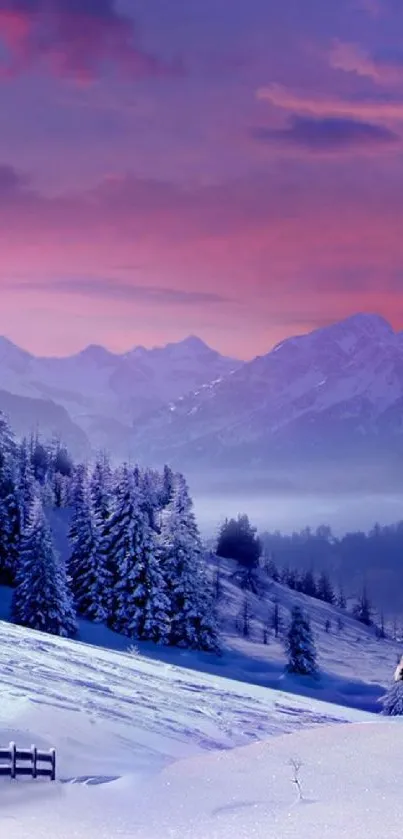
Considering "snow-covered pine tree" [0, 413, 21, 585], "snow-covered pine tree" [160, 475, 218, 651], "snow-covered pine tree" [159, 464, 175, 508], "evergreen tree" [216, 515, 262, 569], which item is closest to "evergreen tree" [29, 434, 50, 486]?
"snow-covered pine tree" [159, 464, 175, 508]

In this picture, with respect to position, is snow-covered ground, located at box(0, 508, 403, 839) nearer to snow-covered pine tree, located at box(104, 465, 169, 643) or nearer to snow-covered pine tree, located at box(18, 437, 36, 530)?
snow-covered pine tree, located at box(104, 465, 169, 643)

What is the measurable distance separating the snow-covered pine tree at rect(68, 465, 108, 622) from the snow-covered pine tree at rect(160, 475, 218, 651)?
16.3ft

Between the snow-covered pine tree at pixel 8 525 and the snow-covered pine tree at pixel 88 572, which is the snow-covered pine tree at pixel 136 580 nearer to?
the snow-covered pine tree at pixel 88 572

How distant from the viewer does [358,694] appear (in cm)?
9112

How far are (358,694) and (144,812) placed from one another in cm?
7498

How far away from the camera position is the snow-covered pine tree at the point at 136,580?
228 ft

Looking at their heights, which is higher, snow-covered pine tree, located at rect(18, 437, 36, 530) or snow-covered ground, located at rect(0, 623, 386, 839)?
snow-covered pine tree, located at rect(18, 437, 36, 530)

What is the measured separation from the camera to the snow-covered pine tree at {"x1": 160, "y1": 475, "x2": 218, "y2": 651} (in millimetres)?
72062

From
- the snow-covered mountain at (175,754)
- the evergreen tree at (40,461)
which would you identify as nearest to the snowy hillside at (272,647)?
the evergreen tree at (40,461)

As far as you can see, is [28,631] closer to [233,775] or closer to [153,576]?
[153,576]

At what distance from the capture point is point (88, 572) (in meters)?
72.8

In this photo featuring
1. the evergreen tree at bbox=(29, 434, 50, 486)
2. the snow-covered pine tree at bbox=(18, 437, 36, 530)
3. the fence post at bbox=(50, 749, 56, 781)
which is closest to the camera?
the fence post at bbox=(50, 749, 56, 781)

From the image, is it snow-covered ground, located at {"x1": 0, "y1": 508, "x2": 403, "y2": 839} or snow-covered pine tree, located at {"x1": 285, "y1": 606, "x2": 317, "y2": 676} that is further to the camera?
snow-covered pine tree, located at {"x1": 285, "y1": 606, "x2": 317, "y2": 676}

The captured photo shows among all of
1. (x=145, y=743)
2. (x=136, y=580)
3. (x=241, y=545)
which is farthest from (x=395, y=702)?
(x=241, y=545)
